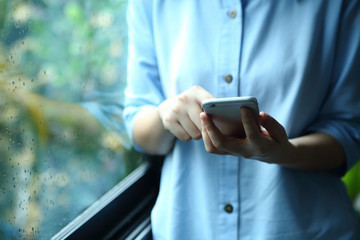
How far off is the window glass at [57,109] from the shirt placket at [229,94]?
0.31 metres

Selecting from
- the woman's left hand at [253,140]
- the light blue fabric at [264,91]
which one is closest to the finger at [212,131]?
the woman's left hand at [253,140]

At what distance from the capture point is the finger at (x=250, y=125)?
→ 58 cm

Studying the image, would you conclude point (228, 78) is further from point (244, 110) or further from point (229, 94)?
point (244, 110)

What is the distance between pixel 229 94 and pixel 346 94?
0.82ft

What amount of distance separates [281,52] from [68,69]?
43cm

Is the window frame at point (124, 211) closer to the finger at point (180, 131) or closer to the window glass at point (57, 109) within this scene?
the window glass at point (57, 109)

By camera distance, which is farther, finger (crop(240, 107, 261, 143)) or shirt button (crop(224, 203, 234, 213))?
shirt button (crop(224, 203, 234, 213))

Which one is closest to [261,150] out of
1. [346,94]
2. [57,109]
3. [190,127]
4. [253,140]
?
[253,140]

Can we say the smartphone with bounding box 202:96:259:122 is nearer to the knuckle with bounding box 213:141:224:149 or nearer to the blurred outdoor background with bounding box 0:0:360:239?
the knuckle with bounding box 213:141:224:149

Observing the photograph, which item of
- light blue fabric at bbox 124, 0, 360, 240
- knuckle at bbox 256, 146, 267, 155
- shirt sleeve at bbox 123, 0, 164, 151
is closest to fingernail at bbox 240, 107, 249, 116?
knuckle at bbox 256, 146, 267, 155

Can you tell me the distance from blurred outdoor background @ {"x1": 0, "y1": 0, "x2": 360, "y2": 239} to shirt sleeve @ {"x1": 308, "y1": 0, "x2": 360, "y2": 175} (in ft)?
1.63

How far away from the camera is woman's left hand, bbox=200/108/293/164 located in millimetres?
633

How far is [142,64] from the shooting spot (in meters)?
0.87

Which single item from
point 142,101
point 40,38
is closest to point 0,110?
point 40,38
